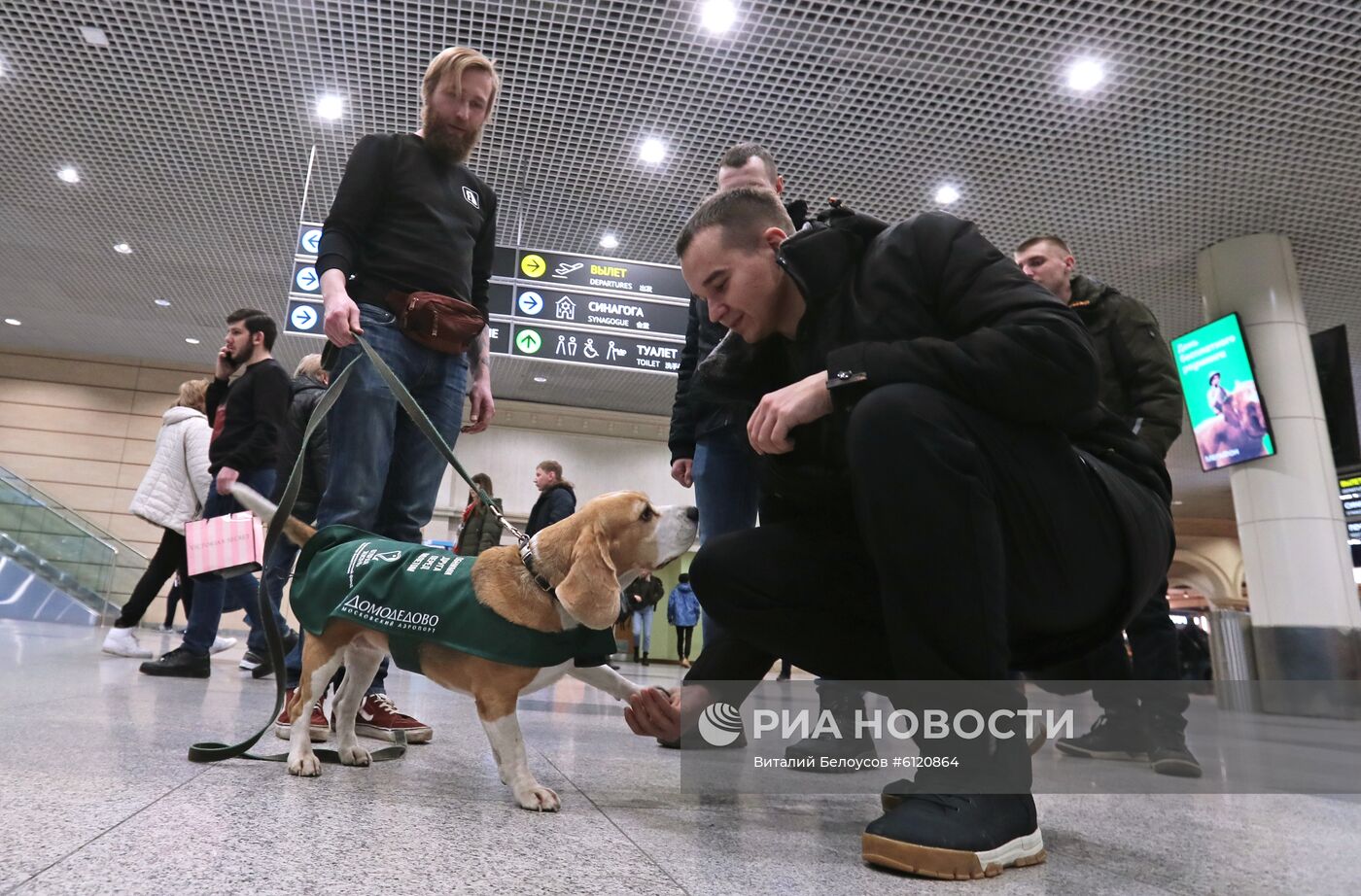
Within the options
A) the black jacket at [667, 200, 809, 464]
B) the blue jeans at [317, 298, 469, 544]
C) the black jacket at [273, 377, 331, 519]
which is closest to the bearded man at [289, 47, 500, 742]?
the blue jeans at [317, 298, 469, 544]

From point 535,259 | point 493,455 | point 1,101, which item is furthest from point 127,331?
point 535,259

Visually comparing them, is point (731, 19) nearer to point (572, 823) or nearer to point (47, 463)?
point (572, 823)

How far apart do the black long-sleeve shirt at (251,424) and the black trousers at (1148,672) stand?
3.65 meters

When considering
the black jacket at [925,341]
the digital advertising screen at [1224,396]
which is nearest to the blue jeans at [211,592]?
the black jacket at [925,341]

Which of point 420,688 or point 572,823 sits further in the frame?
point 420,688

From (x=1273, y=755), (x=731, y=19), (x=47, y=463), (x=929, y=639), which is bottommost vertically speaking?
(x=1273, y=755)

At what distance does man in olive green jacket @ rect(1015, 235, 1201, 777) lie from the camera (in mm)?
2578

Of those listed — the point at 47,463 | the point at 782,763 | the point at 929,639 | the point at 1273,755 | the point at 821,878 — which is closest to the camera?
the point at 821,878

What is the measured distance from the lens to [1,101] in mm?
6473

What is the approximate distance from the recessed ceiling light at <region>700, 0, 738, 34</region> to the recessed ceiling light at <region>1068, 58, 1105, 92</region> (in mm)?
2251

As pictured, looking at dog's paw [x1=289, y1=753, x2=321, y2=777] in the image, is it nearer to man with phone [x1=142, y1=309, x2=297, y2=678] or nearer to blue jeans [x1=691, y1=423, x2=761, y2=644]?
blue jeans [x1=691, y1=423, x2=761, y2=644]

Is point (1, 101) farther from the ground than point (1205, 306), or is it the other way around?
point (1, 101)

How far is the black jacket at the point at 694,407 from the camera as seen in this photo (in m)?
2.72

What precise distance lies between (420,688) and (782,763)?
3.06 m
